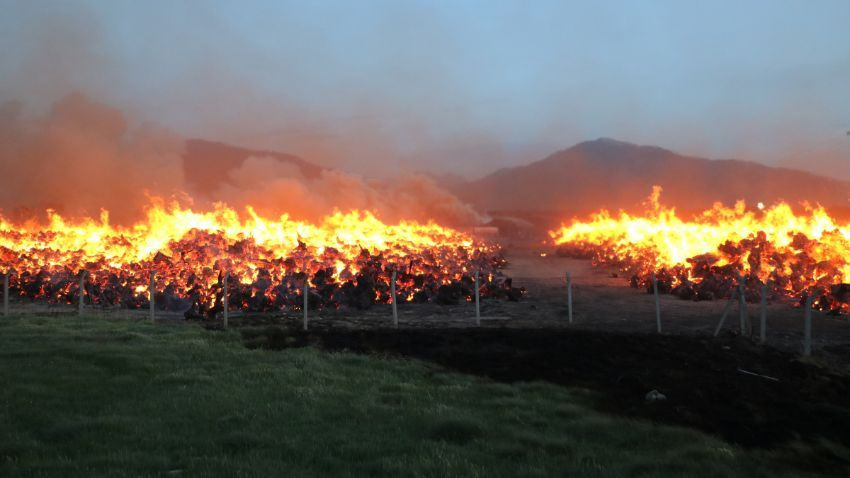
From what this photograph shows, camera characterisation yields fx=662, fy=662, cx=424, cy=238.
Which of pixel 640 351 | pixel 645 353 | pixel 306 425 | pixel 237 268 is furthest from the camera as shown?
pixel 237 268

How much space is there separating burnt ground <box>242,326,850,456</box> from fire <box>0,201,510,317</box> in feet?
20.9

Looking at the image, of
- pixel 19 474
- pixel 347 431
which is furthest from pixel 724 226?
pixel 19 474

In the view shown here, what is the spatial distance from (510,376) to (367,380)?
272cm

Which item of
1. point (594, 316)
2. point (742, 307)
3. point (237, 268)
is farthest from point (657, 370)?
point (237, 268)

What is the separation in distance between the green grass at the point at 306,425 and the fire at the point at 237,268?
10041 mm

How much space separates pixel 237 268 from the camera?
25.3 meters

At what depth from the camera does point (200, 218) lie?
34.0m

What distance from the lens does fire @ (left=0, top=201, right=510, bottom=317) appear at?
950 inches

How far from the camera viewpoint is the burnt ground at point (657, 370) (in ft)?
31.8

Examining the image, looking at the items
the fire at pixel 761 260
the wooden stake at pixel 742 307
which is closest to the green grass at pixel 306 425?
the wooden stake at pixel 742 307

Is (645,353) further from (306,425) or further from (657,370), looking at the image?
(306,425)

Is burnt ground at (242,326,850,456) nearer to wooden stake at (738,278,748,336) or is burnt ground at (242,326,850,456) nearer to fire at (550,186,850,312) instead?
wooden stake at (738,278,748,336)

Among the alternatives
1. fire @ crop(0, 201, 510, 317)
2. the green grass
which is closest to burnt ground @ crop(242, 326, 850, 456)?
the green grass

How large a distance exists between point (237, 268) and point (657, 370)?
A: 1727 cm
